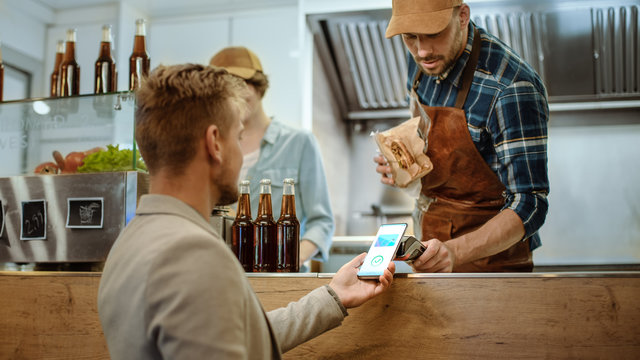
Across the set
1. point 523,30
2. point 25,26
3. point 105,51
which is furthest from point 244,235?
point 25,26

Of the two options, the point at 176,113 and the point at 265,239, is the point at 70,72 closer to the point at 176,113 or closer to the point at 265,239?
the point at 265,239

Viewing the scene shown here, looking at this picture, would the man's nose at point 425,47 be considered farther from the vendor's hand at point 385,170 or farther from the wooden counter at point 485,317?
the wooden counter at point 485,317

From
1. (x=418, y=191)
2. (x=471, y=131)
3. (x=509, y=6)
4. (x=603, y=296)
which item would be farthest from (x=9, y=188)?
(x=509, y=6)

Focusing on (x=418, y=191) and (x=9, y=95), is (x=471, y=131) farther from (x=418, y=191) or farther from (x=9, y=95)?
(x=9, y=95)

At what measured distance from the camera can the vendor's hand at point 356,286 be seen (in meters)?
1.24

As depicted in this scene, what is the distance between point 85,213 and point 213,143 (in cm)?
80

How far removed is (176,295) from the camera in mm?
817

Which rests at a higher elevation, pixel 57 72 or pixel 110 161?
pixel 57 72

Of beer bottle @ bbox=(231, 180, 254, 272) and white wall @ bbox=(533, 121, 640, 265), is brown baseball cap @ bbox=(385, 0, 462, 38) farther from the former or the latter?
white wall @ bbox=(533, 121, 640, 265)

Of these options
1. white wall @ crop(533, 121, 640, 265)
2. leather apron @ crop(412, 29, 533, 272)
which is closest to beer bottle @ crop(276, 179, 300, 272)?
leather apron @ crop(412, 29, 533, 272)

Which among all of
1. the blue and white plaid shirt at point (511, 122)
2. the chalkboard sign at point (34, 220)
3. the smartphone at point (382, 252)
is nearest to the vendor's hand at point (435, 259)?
the smartphone at point (382, 252)

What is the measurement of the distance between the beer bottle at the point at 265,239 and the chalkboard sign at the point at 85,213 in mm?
441

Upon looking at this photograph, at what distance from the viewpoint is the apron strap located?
172 centimetres

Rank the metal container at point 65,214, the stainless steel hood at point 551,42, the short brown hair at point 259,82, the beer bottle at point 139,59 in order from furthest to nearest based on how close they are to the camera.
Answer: the stainless steel hood at point 551,42 → the short brown hair at point 259,82 → the beer bottle at point 139,59 → the metal container at point 65,214
